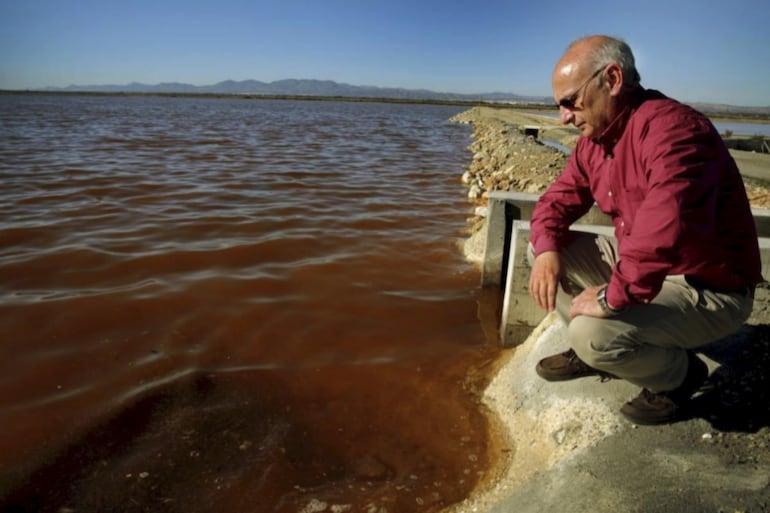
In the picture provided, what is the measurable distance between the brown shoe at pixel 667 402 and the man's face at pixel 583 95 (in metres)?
1.21

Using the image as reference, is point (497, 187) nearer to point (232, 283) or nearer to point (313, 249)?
point (313, 249)

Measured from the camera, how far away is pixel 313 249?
5.76 metres

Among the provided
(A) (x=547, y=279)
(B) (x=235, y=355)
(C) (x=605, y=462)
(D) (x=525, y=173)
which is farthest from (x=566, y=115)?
(D) (x=525, y=173)

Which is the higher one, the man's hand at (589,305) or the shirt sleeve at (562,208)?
the shirt sleeve at (562,208)

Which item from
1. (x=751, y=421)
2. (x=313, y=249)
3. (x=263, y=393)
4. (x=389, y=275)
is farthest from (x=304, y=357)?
(x=751, y=421)

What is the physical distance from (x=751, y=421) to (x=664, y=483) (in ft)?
2.19

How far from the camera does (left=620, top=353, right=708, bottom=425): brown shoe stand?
88.6 inches

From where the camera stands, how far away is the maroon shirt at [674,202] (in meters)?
1.79

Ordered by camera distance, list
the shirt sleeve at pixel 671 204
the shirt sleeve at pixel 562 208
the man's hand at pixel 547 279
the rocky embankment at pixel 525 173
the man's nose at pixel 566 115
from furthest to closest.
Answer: the rocky embankment at pixel 525 173 < the shirt sleeve at pixel 562 208 < the man's hand at pixel 547 279 < the man's nose at pixel 566 115 < the shirt sleeve at pixel 671 204

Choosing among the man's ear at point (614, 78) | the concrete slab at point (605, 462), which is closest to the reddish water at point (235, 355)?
the concrete slab at point (605, 462)

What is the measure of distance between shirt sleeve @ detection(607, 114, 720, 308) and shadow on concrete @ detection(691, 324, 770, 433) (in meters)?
0.87

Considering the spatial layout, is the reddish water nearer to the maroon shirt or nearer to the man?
the man

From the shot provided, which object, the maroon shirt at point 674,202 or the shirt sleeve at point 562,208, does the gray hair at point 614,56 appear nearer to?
the maroon shirt at point 674,202

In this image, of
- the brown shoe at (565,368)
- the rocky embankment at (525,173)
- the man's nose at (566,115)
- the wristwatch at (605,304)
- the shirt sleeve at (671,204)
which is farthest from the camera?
the rocky embankment at (525,173)
